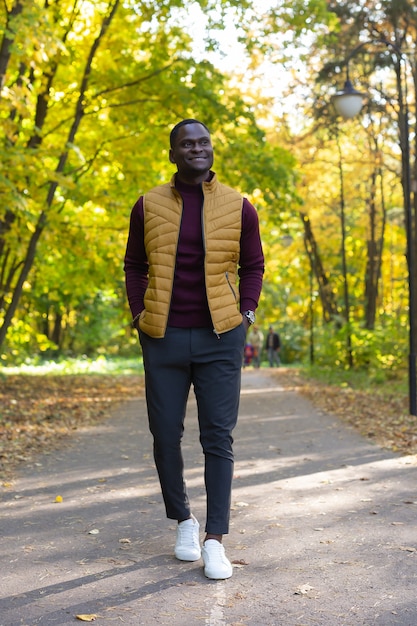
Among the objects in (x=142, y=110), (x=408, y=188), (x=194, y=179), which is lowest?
(x=194, y=179)

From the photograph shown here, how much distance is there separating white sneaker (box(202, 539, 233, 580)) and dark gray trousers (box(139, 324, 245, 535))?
0.30 feet

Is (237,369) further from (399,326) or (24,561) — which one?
(399,326)

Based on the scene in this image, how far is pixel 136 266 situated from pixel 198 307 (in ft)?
1.65

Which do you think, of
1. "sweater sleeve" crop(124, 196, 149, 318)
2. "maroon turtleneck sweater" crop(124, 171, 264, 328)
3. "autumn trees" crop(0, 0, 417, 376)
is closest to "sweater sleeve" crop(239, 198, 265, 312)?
"maroon turtleneck sweater" crop(124, 171, 264, 328)

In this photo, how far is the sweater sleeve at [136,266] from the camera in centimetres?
462

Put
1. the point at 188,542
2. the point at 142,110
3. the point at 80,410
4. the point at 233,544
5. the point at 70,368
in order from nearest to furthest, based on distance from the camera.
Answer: the point at 188,542 < the point at 233,544 < the point at 80,410 < the point at 142,110 < the point at 70,368

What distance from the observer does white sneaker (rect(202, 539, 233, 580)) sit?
4188 millimetres

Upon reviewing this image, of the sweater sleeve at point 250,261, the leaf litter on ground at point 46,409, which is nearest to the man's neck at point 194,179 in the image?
the sweater sleeve at point 250,261

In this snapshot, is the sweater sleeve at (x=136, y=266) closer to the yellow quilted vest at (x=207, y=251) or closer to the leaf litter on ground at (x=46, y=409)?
the yellow quilted vest at (x=207, y=251)

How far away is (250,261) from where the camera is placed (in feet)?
15.2

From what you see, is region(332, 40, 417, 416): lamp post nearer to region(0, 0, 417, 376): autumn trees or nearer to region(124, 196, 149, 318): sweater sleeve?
region(0, 0, 417, 376): autumn trees

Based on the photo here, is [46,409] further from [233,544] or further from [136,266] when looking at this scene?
[136,266]

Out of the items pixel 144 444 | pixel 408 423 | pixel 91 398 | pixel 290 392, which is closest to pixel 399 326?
pixel 290 392

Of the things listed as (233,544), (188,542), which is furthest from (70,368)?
(188,542)
